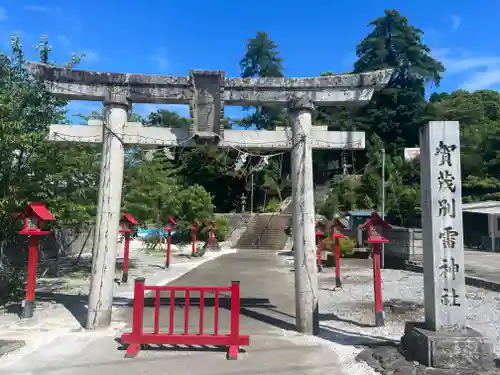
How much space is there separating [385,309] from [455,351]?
4.27m

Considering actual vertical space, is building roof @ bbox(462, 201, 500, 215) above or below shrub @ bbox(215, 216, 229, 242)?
above

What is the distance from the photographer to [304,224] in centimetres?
696

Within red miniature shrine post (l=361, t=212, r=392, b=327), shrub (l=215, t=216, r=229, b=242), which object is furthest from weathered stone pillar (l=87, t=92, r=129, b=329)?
shrub (l=215, t=216, r=229, b=242)

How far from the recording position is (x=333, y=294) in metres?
11.4

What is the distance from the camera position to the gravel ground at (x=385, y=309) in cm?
700

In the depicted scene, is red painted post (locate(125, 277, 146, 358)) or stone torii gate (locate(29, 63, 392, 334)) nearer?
red painted post (locate(125, 277, 146, 358))

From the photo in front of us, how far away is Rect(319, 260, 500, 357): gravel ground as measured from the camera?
23.0ft

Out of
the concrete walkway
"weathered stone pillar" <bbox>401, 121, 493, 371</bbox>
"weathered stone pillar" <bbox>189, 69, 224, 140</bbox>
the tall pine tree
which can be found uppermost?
the tall pine tree

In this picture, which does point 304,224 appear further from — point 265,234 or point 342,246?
point 265,234

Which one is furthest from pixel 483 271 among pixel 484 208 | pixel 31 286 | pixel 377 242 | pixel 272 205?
pixel 272 205

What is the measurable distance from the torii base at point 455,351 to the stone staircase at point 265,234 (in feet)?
81.6

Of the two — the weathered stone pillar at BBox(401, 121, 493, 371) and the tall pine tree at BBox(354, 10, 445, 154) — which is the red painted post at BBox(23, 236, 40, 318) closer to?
the weathered stone pillar at BBox(401, 121, 493, 371)

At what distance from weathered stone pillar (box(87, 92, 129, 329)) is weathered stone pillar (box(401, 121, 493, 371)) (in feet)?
16.0

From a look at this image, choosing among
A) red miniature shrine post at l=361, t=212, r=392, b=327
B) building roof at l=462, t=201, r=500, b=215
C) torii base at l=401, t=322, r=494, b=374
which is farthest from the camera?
building roof at l=462, t=201, r=500, b=215
